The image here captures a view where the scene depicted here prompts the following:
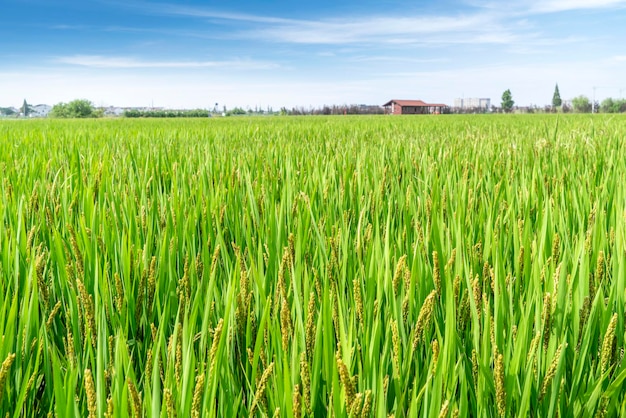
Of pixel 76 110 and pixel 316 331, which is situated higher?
pixel 76 110

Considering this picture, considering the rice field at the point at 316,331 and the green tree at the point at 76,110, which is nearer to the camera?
the rice field at the point at 316,331

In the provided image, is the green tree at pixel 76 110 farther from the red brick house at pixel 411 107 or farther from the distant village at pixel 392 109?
the red brick house at pixel 411 107

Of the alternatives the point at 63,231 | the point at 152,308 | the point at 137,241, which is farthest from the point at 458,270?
the point at 63,231

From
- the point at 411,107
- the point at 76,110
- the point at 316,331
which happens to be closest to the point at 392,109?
the point at 411,107

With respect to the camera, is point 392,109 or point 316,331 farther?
point 392,109

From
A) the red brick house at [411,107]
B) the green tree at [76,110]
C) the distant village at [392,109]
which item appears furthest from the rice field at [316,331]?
the green tree at [76,110]

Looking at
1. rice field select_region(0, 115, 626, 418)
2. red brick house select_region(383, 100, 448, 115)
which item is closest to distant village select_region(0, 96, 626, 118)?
red brick house select_region(383, 100, 448, 115)

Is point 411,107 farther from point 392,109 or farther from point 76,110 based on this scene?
point 76,110

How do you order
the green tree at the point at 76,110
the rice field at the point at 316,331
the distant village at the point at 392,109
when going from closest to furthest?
1. the rice field at the point at 316,331
2. the distant village at the point at 392,109
3. the green tree at the point at 76,110

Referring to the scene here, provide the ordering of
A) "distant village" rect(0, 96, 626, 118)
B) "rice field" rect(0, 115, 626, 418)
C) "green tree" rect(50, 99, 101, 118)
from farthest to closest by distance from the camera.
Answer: "green tree" rect(50, 99, 101, 118), "distant village" rect(0, 96, 626, 118), "rice field" rect(0, 115, 626, 418)

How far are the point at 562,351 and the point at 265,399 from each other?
39 cm

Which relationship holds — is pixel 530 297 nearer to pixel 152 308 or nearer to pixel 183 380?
pixel 183 380

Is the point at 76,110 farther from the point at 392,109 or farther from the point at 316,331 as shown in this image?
the point at 316,331

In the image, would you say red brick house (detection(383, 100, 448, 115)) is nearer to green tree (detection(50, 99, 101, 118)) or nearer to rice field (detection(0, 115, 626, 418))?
green tree (detection(50, 99, 101, 118))
